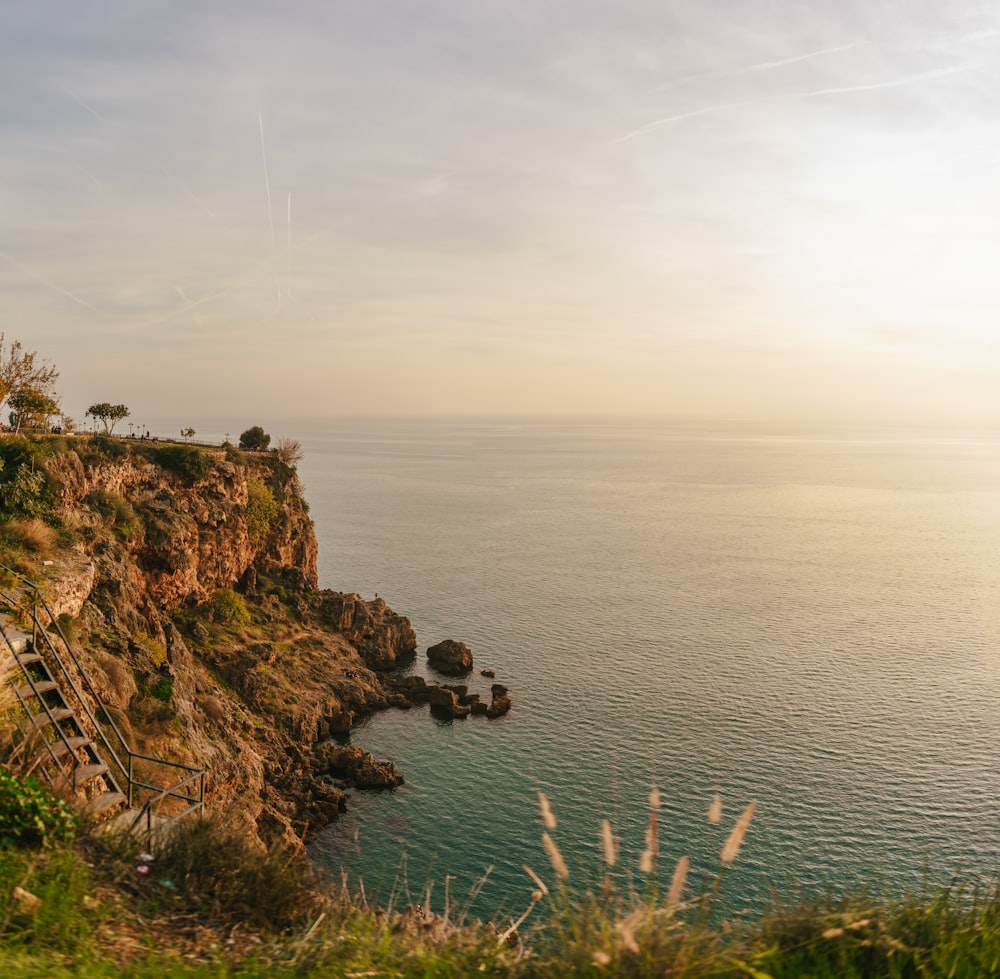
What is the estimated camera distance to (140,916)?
7.55m

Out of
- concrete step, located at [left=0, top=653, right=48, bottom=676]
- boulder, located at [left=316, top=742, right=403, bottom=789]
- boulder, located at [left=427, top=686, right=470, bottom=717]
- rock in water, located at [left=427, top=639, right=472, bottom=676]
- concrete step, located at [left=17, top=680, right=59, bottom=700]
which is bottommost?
boulder, located at [left=316, top=742, right=403, bottom=789]

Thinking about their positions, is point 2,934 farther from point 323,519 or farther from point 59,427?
Result: point 323,519

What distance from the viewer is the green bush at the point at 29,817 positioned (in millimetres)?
8289

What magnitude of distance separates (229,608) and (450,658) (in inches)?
760

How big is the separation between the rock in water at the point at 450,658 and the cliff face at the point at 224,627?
393 centimetres

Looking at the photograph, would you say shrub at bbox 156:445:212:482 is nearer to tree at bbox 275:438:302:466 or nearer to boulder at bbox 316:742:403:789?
tree at bbox 275:438:302:466

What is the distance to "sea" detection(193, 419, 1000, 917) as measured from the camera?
3747cm

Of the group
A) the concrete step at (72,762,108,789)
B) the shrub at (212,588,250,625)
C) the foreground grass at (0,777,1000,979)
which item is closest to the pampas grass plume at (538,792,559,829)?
the foreground grass at (0,777,1000,979)

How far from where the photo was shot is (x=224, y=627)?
55812 mm

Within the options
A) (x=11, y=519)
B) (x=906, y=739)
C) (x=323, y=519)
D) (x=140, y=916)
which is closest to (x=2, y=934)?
(x=140, y=916)

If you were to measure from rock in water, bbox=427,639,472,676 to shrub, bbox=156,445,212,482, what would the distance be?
83.3 ft

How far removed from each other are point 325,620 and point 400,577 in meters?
26.9

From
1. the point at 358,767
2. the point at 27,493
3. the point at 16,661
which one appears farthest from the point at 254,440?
the point at 16,661

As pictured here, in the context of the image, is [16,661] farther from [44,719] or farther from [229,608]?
[229,608]
